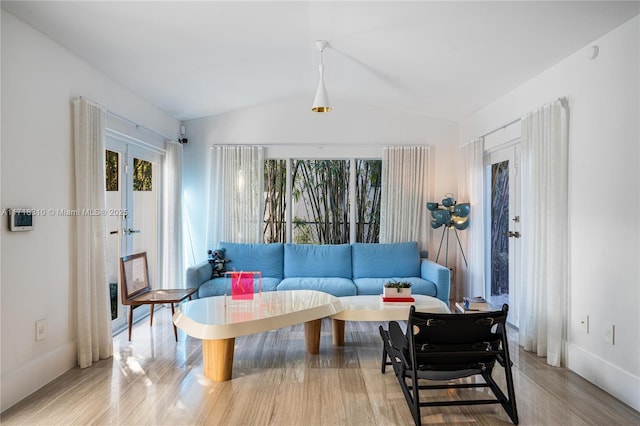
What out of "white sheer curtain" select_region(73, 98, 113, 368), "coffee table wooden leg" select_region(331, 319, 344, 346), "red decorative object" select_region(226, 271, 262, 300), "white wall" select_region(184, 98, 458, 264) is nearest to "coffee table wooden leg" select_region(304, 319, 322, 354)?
"coffee table wooden leg" select_region(331, 319, 344, 346)

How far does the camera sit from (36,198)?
9.46 feet

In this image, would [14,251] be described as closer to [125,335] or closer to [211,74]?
[125,335]

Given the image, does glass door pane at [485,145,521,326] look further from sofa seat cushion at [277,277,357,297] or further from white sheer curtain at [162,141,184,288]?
white sheer curtain at [162,141,184,288]

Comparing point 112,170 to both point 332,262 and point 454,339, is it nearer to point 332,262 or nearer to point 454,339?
point 332,262

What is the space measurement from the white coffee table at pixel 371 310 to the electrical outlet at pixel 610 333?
1167 mm

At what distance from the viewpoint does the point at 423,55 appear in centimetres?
371

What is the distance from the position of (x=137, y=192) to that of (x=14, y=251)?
2027 millimetres

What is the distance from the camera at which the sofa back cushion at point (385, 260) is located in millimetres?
5117

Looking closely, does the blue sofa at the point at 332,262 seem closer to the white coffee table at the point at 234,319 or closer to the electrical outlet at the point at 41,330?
the white coffee table at the point at 234,319

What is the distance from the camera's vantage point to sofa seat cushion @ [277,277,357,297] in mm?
4543

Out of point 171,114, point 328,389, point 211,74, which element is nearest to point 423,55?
point 211,74

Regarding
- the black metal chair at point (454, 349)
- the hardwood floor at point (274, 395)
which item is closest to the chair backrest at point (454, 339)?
the black metal chair at point (454, 349)

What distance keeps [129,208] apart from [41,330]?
1765 millimetres

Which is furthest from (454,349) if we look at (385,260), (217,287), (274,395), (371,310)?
(217,287)
